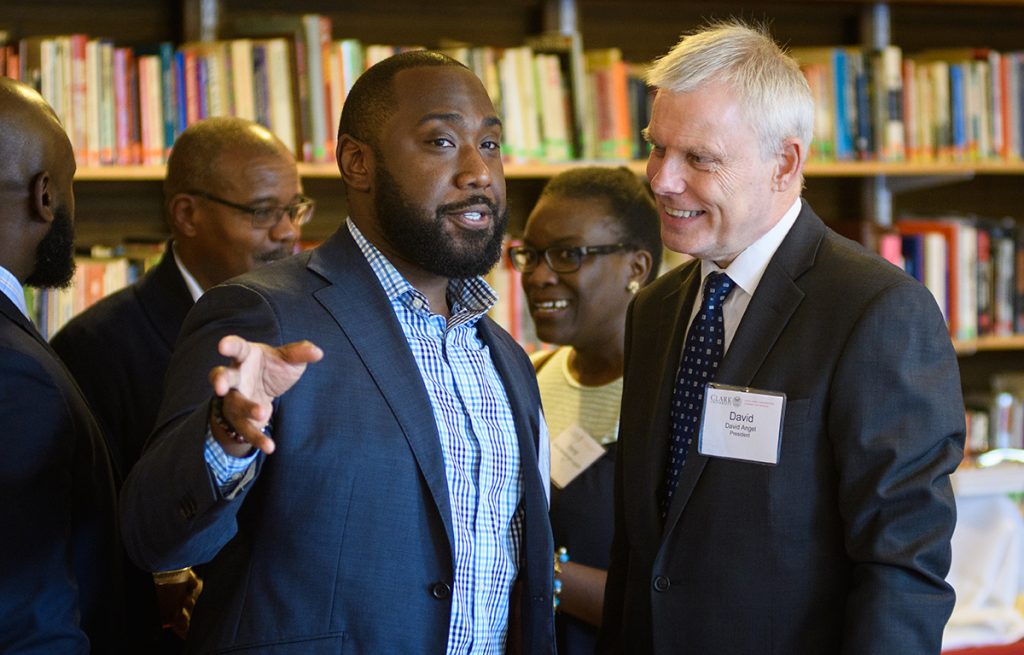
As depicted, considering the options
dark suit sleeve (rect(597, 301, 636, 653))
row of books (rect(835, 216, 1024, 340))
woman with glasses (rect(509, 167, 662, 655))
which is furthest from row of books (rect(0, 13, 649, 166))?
dark suit sleeve (rect(597, 301, 636, 653))

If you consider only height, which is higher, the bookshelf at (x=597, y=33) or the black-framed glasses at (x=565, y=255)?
the bookshelf at (x=597, y=33)

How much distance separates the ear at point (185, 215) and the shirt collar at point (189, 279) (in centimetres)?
5

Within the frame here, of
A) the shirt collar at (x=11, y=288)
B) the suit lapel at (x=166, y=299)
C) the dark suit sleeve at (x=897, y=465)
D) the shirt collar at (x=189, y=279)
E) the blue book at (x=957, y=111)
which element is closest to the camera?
the dark suit sleeve at (x=897, y=465)

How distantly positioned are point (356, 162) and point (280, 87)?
1637 mm

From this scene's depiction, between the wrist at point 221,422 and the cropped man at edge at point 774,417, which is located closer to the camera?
the wrist at point 221,422

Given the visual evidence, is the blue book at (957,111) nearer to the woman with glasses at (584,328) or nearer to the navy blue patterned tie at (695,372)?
the woman with glasses at (584,328)

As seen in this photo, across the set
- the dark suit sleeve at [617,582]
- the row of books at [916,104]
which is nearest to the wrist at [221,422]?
the dark suit sleeve at [617,582]

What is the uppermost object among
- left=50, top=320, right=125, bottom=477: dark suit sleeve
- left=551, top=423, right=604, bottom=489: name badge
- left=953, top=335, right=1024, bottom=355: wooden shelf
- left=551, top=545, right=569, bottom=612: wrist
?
left=50, top=320, right=125, bottom=477: dark suit sleeve

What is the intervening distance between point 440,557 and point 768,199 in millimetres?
762

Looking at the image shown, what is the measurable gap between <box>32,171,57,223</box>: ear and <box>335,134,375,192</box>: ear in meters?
0.49

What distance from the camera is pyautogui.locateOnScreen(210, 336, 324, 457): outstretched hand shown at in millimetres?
1280

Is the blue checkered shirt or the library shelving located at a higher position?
the library shelving

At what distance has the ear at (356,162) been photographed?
1820 millimetres

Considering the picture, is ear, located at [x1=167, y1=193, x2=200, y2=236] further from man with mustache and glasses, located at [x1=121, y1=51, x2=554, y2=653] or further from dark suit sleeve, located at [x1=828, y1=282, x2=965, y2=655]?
dark suit sleeve, located at [x1=828, y1=282, x2=965, y2=655]
